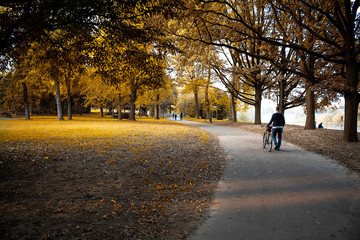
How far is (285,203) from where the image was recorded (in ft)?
14.8

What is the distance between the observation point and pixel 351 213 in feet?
13.2

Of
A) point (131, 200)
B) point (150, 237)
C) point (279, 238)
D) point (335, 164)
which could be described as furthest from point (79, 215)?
point (335, 164)

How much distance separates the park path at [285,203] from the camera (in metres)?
3.43

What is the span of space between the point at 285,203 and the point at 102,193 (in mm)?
4052

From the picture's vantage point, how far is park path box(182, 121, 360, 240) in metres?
3.43

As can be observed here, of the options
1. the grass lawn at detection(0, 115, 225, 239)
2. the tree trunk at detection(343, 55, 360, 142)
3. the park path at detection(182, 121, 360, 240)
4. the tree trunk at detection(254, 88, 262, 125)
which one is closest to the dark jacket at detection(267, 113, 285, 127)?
the park path at detection(182, 121, 360, 240)

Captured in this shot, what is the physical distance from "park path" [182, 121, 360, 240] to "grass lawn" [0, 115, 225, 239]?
0.47 metres

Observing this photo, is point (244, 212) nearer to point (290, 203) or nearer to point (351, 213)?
point (290, 203)

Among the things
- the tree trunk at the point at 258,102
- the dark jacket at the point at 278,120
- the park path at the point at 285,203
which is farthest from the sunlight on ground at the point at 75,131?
the tree trunk at the point at 258,102

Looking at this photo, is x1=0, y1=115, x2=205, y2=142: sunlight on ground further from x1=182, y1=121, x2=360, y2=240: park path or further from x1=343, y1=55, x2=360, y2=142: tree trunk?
x1=343, y1=55, x2=360, y2=142: tree trunk

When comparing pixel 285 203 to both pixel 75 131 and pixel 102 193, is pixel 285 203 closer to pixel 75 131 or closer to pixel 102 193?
pixel 102 193

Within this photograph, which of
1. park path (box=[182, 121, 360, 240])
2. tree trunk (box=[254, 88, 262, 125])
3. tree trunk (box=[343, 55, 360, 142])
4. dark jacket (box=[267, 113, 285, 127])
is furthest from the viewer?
tree trunk (box=[254, 88, 262, 125])

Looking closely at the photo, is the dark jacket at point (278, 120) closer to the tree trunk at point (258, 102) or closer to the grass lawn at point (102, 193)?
the grass lawn at point (102, 193)

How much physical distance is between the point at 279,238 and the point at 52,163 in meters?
6.96
